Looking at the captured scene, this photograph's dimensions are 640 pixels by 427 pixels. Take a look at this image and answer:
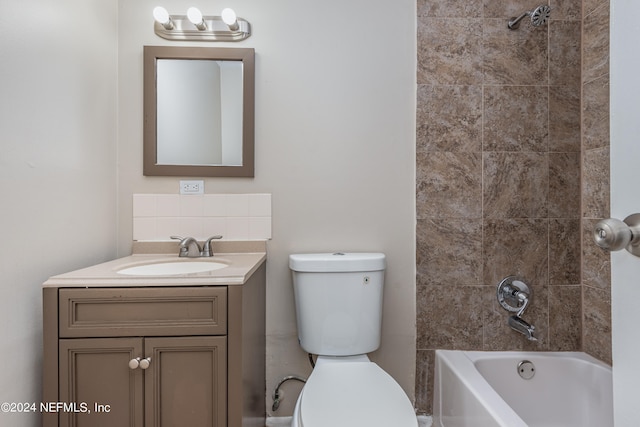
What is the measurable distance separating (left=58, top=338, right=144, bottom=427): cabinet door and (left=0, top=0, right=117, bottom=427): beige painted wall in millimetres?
185

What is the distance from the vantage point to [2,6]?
969mm

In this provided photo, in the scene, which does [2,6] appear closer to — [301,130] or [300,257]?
[301,130]

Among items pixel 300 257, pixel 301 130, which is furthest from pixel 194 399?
pixel 301 130

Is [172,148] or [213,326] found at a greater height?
[172,148]

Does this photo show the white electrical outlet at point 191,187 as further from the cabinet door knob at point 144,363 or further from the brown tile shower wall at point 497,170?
the brown tile shower wall at point 497,170

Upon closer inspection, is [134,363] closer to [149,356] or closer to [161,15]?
[149,356]

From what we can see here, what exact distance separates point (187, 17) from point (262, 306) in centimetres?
138

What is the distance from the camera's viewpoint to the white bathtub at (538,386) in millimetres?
1364

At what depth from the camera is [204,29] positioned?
1547mm

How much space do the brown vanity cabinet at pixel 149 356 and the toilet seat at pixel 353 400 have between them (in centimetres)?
24

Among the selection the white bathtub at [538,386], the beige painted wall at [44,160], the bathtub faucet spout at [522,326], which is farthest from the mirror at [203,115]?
the bathtub faucet spout at [522,326]

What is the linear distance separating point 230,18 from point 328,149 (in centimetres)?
73

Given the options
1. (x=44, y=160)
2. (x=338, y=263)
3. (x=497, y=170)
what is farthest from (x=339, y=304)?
(x=44, y=160)

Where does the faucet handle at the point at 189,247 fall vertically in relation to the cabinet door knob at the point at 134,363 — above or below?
above
